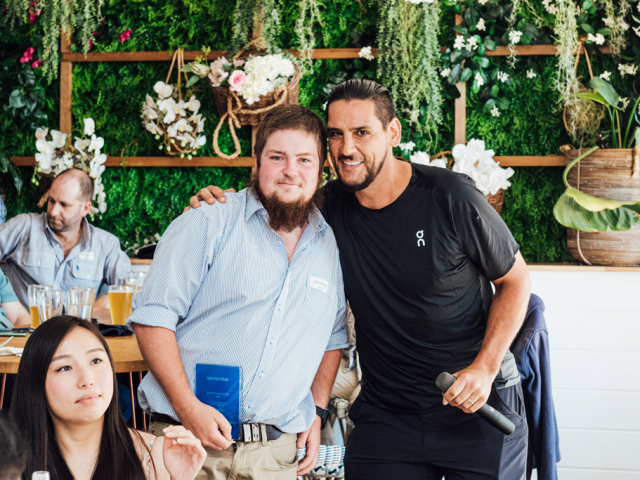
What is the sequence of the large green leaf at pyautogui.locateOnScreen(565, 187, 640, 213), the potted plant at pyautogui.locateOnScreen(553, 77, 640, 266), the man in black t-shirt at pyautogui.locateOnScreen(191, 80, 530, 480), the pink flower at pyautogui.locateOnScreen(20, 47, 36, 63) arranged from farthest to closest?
1. the pink flower at pyautogui.locateOnScreen(20, 47, 36, 63)
2. the potted plant at pyautogui.locateOnScreen(553, 77, 640, 266)
3. the large green leaf at pyautogui.locateOnScreen(565, 187, 640, 213)
4. the man in black t-shirt at pyautogui.locateOnScreen(191, 80, 530, 480)

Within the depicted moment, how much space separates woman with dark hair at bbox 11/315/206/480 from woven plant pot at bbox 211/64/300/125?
1.86 metres

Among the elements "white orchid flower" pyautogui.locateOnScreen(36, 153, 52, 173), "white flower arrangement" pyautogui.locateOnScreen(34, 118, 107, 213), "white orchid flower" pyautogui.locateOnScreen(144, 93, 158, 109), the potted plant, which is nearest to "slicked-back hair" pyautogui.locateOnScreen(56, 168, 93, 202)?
"white flower arrangement" pyautogui.locateOnScreen(34, 118, 107, 213)

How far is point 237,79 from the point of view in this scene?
121 inches

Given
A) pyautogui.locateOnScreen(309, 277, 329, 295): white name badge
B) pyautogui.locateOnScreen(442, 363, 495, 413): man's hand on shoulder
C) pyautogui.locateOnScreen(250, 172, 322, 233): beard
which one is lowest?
pyautogui.locateOnScreen(442, 363, 495, 413): man's hand on shoulder

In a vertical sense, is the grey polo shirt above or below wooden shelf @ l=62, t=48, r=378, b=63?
below

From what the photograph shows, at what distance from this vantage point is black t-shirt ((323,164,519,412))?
1.76 metres

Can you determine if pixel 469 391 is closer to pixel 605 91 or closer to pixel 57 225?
pixel 605 91

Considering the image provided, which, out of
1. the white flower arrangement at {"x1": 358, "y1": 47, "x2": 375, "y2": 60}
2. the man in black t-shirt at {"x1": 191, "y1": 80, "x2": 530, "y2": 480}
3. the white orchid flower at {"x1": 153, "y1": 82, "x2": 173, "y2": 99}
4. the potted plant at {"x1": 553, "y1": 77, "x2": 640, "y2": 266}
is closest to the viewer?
the man in black t-shirt at {"x1": 191, "y1": 80, "x2": 530, "y2": 480}

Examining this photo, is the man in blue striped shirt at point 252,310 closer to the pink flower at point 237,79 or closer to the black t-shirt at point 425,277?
the black t-shirt at point 425,277

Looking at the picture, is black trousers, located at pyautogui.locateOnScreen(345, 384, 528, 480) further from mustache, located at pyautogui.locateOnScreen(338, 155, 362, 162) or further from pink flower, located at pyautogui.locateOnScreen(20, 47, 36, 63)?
pink flower, located at pyautogui.locateOnScreen(20, 47, 36, 63)

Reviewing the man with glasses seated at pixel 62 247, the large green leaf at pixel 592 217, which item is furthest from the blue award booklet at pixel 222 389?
the man with glasses seated at pixel 62 247

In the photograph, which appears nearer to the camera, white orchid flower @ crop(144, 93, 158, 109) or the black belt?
the black belt

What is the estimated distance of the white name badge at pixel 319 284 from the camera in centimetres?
168

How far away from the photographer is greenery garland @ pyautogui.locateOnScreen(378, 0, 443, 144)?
3.04 m
